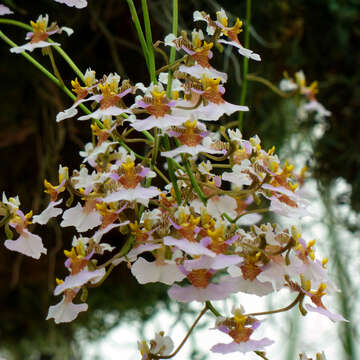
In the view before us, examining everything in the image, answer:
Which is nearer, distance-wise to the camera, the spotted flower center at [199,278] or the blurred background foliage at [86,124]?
the spotted flower center at [199,278]

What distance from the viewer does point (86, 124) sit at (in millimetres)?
899

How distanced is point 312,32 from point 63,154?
549 millimetres

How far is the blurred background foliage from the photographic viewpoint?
0.89m

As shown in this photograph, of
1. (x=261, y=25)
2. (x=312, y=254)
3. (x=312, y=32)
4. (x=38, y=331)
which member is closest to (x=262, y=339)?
(x=312, y=254)

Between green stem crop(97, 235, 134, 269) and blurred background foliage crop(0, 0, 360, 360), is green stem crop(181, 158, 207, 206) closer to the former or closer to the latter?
green stem crop(97, 235, 134, 269)

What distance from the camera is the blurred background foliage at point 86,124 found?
89 centimetres

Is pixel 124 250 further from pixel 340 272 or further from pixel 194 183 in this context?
pixel 340 272

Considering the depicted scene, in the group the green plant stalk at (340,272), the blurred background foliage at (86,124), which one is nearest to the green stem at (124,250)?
the blurred background foliage at (86,124)

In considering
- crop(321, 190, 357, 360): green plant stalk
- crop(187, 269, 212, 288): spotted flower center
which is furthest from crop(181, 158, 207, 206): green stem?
crop(321, 190, 357, 360): green plant stalk

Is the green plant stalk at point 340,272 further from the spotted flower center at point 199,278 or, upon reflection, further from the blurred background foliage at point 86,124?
the spotted flower center at point 199,278

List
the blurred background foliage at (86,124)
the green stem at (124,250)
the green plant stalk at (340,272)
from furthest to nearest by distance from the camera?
the green plant stalk at (340,272)
the blurred background foliage at (86,124)
the green stem at (124,250)

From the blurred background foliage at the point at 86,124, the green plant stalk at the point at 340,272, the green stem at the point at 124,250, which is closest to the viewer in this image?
the green stem at the point at 124,250

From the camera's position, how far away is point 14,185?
0.99 m

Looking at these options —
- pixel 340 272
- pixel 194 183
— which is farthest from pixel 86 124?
pixel 340 272
